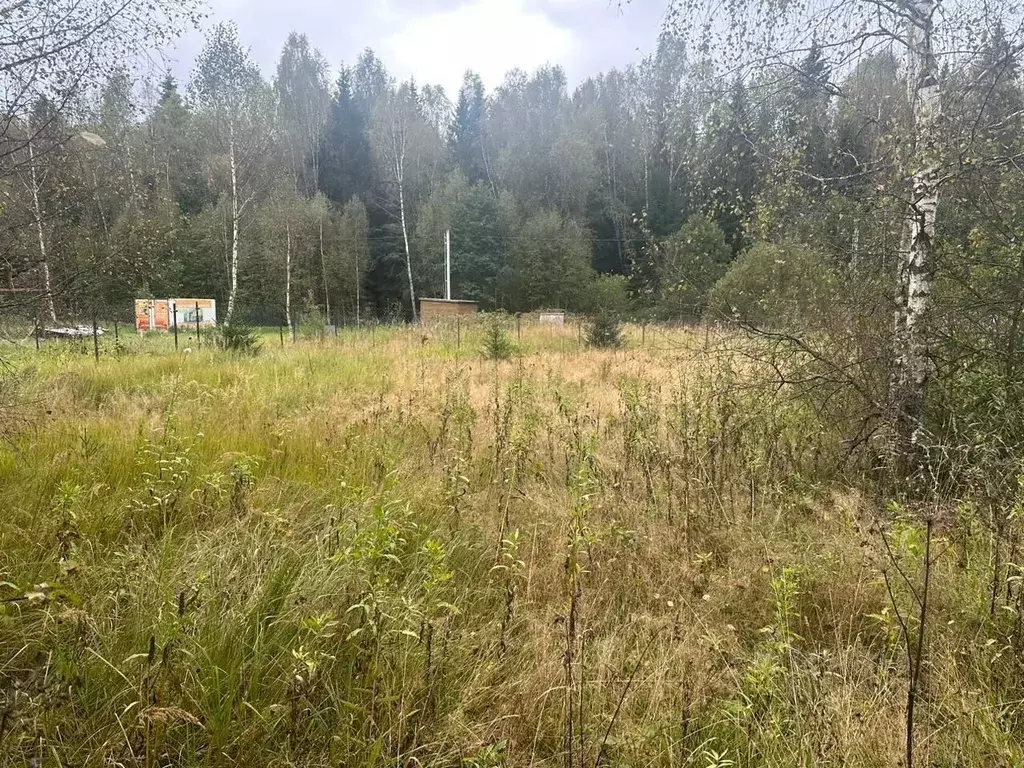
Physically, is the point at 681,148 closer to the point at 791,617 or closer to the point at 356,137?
the point at 791,617

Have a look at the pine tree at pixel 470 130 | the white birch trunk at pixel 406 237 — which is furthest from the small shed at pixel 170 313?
the pine tree at pixel 470 130

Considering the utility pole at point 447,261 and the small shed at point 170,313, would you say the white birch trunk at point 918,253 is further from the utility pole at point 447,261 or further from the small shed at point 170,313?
the utility pole at point 447,261

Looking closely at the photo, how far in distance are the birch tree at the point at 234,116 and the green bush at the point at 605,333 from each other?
553 inches

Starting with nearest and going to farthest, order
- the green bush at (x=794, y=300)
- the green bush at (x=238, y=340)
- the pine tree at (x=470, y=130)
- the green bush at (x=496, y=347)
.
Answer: the green bush at (x=794, y=300)
the green bush at (x=238, y=340)
the green bush at (x=496, y=347)
the pine tree at (x=470, y=130)

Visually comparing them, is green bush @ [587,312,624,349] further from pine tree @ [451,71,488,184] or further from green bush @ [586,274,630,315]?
pine tree @ [451,71,488,184]

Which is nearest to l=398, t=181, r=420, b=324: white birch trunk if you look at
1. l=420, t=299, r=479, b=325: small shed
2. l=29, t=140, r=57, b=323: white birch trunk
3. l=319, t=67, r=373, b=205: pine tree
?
l=319, t=67, r=373, b=205: pine tree

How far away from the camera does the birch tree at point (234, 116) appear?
68.6 feet

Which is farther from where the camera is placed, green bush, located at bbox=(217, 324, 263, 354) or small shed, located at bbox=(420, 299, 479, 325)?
small shed, located at bbox=(420, 299, 479, 325)

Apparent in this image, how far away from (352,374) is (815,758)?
7195 mm

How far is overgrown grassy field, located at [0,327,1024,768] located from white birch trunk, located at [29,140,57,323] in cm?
74

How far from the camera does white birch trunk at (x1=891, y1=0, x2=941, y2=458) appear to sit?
3.45 metres

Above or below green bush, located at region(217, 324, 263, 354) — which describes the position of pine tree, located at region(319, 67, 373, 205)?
above

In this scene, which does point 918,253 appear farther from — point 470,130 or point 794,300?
point 470,130

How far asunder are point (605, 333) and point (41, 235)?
35.2 ft
